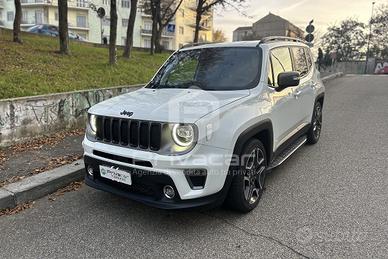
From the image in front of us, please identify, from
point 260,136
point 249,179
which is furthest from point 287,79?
point 249,179

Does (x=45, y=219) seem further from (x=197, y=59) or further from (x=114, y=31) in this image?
(x=114, y=31)

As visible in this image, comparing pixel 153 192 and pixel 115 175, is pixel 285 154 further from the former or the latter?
pixel 115 175

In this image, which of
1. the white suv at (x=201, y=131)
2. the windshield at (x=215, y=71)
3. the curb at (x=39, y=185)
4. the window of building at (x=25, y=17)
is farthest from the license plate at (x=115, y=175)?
the window of building at (x=25, y=17)

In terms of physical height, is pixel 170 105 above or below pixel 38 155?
above

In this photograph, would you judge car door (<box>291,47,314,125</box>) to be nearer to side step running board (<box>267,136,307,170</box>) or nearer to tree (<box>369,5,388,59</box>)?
side step running board (<box>267,136,307,170</box>)

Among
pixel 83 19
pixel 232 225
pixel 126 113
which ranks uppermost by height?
pixel 83 19

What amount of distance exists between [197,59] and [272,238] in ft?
8.30

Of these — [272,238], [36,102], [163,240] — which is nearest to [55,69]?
[36,102]

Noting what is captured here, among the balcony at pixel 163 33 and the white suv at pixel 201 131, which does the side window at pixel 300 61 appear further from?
the balcony at pixel 163 33

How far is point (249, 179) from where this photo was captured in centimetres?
373

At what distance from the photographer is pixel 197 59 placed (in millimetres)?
4676

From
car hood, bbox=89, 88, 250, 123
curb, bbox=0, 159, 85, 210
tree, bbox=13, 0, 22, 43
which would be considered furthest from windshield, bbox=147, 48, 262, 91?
tree, bbox=13, 0, 22, 43

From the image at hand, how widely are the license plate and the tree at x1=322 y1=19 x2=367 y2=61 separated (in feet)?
191

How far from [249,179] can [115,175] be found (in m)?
1.42
